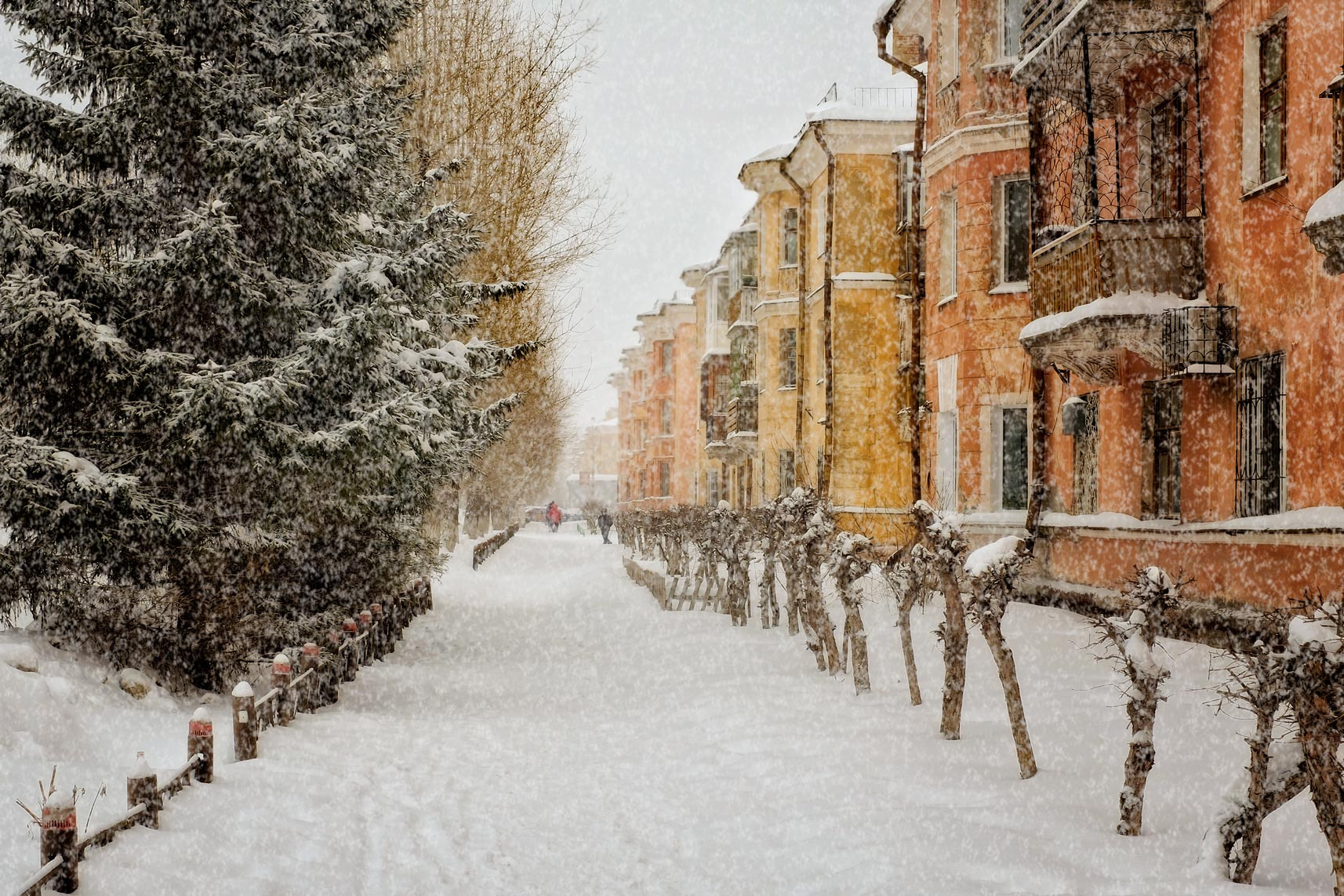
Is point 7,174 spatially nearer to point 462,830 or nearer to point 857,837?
point 462,830

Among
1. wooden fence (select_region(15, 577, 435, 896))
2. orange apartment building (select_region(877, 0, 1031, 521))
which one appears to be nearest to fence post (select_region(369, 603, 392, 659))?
wooden fence (select_region(15, 577, 435, 896))

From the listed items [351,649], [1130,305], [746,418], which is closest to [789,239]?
[746,418]

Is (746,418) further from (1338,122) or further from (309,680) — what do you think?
(1338,122)

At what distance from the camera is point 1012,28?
17781mm

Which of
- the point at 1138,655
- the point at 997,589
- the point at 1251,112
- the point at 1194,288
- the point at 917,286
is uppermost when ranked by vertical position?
the point at 917,286

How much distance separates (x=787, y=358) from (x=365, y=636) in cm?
1888

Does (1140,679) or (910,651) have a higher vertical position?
(1140,679)

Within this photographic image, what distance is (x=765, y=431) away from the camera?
3212 cm

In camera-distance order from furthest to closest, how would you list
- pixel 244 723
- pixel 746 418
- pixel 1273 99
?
1. pixel 746 418
2. pixel 1273 99
3. pixel 244 723

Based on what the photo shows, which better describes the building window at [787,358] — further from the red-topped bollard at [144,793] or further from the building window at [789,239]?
the red-topped bollard at [144,793]

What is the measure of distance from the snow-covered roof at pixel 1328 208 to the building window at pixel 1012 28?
33.4 feet

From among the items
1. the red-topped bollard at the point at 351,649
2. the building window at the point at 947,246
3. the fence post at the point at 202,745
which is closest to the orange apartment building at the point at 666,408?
the building window at the point at 947,246

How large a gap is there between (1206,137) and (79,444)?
12120 millimetres

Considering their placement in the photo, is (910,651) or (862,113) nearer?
(910,651)
